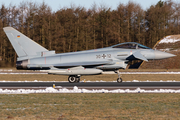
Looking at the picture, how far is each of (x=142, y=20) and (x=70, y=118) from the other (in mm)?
56063

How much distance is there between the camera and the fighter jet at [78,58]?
20.8 meters

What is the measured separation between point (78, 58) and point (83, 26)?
37.8 m

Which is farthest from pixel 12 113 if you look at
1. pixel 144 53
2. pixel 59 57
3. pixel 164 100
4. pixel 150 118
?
pixel 144 53

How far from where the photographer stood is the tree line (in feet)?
183

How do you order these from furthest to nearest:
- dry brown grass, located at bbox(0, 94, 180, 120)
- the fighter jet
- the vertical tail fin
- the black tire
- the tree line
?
the tree line < the black tire < the vertical tail fin < the fighter jet < dry brown grass, located at bbox(0, 94, 180, 120)

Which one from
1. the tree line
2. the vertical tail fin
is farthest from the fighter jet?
the tree line

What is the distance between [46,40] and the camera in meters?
54.6

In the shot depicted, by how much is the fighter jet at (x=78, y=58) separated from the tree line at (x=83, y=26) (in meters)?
32.0

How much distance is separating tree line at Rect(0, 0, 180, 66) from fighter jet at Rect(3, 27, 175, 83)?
32.0m

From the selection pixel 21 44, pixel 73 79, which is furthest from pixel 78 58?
pixel 21 44

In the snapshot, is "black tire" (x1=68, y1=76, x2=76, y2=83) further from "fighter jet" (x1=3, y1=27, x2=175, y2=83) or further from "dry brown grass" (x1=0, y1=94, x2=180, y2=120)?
"dry brown grass" (x1=0, y1=94, x2=180, y2=120)

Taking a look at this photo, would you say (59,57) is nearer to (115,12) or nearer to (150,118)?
(150,118)

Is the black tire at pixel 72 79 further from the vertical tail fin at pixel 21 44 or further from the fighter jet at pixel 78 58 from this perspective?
the vertical tail fin at pixel 21 44

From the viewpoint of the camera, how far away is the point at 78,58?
21078 millimetres
